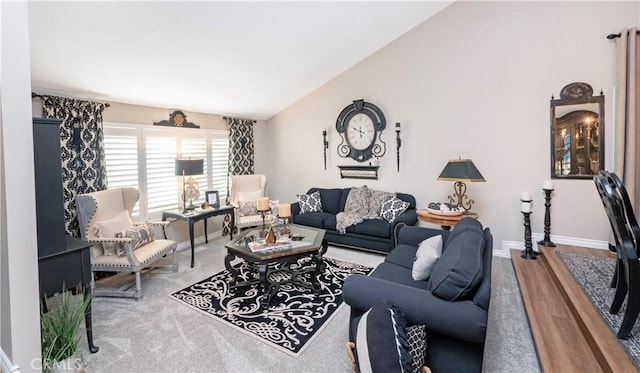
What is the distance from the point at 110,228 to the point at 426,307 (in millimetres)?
3339

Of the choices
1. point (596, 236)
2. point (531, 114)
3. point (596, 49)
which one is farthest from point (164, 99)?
point (596, 236)

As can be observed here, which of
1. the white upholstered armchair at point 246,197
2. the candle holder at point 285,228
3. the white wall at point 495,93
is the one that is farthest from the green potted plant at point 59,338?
the white wall at point 495,93

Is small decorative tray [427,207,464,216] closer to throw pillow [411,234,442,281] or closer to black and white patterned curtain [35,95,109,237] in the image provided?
throw pillow [411,234,442,281]

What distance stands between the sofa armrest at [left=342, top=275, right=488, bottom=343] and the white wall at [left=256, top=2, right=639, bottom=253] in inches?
126

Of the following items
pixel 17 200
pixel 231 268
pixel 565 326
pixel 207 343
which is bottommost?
pixel 207 343

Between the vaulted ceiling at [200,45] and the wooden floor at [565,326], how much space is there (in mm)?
3667

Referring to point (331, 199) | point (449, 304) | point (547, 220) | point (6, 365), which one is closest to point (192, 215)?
point (331, 199)

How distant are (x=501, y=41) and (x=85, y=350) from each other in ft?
18.9

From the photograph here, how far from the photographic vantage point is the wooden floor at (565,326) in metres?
2.00

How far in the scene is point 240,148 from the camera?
19.8 ft

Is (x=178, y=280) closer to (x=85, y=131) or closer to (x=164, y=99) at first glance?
(x=85, y=131)

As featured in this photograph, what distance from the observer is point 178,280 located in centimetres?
376

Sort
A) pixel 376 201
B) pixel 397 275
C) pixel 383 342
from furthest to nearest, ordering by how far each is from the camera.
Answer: pixel 376 201
pixel 397 275
pixel 383 342

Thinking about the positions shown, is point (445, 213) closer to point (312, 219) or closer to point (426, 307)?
point (312, 219)
